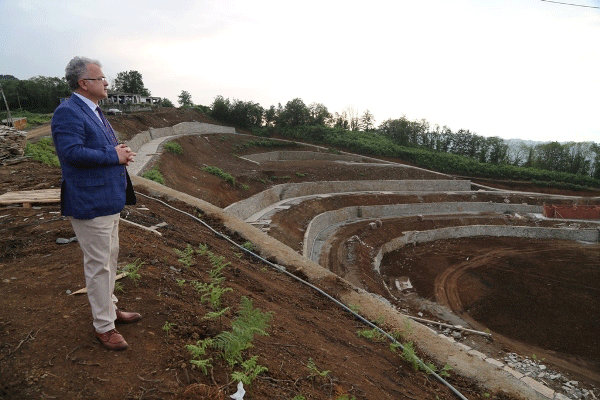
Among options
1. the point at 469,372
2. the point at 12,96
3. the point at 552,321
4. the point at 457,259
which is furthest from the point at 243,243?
the point at 12,96

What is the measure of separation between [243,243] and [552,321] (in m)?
14.0

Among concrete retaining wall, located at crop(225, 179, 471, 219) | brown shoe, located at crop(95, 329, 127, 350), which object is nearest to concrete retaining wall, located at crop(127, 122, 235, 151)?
concrete retaining wall, located at crop(225, 179, 471, 219)

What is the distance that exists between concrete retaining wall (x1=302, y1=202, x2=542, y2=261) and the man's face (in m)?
13.8

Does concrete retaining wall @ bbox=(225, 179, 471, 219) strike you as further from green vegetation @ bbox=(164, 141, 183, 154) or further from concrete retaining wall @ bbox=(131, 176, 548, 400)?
concrete retaining wall @ bbox=(131, 176, 548, 400)

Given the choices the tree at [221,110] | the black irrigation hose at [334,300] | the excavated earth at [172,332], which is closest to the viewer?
the excavated earth at [172,332]

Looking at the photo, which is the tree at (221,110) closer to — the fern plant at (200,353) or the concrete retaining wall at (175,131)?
the concrete retaining wall at (175,131)

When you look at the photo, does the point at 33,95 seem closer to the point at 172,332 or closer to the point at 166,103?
the point at 166,103

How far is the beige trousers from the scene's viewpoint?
100 inches

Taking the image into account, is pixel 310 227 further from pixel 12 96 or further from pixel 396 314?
pixel 12 96

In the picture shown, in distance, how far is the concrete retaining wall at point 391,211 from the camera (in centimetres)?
1905

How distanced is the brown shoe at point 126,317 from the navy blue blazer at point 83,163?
3.11 ft

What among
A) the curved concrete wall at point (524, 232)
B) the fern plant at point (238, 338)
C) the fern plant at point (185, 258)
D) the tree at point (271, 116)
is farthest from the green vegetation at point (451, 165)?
the fern plant at point (238, 338)

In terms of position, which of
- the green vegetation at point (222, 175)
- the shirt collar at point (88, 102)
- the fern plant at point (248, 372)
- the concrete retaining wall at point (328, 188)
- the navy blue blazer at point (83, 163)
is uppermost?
the shirt collar at point (88, 102)

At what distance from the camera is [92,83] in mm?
2703
